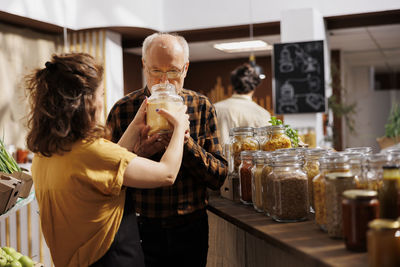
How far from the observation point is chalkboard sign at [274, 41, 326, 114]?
5902 mm

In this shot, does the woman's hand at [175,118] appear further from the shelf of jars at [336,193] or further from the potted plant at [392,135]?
the potted plant at [392,135]

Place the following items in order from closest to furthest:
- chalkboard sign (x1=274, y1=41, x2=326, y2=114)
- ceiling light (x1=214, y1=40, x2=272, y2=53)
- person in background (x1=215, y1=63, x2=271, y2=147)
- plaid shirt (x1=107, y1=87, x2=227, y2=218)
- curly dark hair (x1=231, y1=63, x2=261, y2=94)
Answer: plaid shirt (x1=107, y1=87, x2=227, y2=218)
person in background (x1=215, y1=63, x2=271, y2=147)
curly dark hair (x1=231, y1=63, x2=261, y2=94)
chalkboard sign (x1=274, y1=41, x2=326, y2=114)
ceiling light (x1=214, y1=40, x2=272, y2=53)

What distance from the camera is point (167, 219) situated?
184 cm

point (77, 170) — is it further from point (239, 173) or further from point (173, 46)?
point (239, 173)

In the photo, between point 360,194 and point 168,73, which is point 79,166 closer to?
point 168,73

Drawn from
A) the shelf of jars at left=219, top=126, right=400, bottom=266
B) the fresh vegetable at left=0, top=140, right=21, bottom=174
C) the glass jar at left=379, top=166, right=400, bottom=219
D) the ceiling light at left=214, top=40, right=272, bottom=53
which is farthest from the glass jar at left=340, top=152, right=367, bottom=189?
the ceiling light at left=214, top=40, right=272, bottom=53

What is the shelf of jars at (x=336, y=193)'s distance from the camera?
3.54 ft

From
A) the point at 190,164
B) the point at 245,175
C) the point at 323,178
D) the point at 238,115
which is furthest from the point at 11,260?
the point at 238,115

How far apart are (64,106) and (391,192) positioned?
951mm

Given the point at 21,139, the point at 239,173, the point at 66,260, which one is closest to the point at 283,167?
the point at 239,173

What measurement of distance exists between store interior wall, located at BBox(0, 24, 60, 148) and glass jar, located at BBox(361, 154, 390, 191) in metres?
4.85

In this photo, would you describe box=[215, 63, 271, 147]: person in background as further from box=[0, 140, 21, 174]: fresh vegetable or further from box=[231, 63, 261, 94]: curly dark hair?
box=[0, 140, 21, 174]: fresh vegetable

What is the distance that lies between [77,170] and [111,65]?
224 inches

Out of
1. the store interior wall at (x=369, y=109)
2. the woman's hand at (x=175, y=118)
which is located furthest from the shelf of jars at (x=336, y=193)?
the store interior wall at (x=369, y=109)
